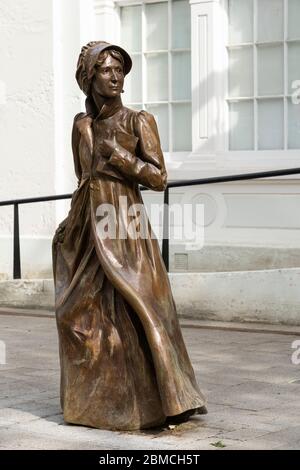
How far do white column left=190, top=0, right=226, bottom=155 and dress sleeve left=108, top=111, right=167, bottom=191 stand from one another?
255 inches

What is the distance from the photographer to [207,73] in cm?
1282

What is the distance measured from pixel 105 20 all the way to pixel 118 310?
797cm

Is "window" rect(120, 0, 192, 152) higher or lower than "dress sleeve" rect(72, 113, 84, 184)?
higher

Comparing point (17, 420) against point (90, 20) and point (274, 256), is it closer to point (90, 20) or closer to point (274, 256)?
point (274, 256)

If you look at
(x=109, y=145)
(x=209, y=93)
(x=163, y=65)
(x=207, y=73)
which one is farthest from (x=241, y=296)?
(x=109, y=145)

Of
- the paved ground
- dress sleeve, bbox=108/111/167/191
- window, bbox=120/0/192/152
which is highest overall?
window, bbox=120/0/192/152

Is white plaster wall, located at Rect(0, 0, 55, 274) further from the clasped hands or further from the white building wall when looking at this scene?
the clasped hands

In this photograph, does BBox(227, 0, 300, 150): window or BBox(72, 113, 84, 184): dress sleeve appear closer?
BBox(72, 113, 84, 184): dress sleeve

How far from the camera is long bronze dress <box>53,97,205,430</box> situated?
615 cm

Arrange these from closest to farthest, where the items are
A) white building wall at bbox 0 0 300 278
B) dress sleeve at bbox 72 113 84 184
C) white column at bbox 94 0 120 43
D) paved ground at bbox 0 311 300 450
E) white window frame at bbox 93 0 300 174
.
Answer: paved ground at bbox 0 311 300 450, dress sleeve at bbox 72 113 84 184, white building wall at bbox 0 0 300 278, white window frame at bbox 93 0 300 174, white column at bbox 94 0 120 43

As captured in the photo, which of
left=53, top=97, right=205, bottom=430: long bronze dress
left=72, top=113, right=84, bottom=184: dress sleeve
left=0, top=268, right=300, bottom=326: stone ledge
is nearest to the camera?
left=53, top=97, right=205, bottom=430: long bronze dress

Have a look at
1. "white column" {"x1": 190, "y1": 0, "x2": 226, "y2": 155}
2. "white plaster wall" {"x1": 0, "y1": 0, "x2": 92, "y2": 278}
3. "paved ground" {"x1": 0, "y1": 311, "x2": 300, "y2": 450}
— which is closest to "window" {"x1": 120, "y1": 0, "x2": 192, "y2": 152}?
"white column" {"x1": 190, "y1": 0, "x2": 226, "y2": 155}

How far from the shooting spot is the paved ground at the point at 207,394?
19.8 ft

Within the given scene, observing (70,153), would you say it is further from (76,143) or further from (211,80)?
(76,143)
